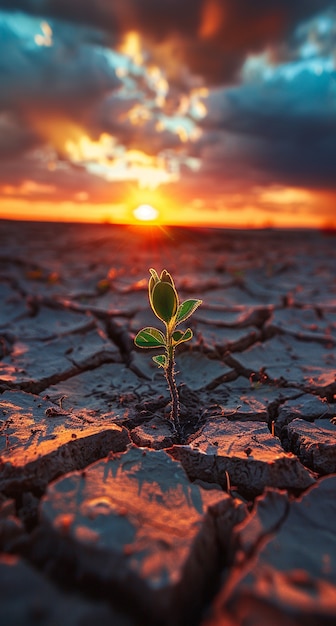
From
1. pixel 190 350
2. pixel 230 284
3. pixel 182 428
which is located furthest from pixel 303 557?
pixel 230 284

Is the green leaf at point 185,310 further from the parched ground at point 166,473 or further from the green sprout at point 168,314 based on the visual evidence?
the parched ground at point 166,473

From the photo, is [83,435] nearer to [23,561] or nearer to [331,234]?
[23,561]

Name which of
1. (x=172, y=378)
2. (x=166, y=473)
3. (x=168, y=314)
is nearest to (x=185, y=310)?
(x=168, y=314)

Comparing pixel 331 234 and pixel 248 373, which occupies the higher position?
pixel 331 234

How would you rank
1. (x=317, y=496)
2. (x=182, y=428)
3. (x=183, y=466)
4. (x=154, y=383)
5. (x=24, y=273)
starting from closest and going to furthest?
(x=317, y=496) → (x=183, y=466) → (x=182, y=428) → (x=154, y=383) → (x=24, y=273)

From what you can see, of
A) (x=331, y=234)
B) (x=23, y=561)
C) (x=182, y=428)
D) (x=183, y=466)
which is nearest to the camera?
(x=23, y=561)

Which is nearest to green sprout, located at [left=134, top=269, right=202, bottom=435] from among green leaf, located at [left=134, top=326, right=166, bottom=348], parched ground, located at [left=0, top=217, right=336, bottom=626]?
green leaf, located at [left=134, top=326, right=166, bottom=348]

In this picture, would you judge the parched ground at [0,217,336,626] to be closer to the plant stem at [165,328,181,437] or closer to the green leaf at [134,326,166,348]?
the plant stem at [165,328,181,437]
